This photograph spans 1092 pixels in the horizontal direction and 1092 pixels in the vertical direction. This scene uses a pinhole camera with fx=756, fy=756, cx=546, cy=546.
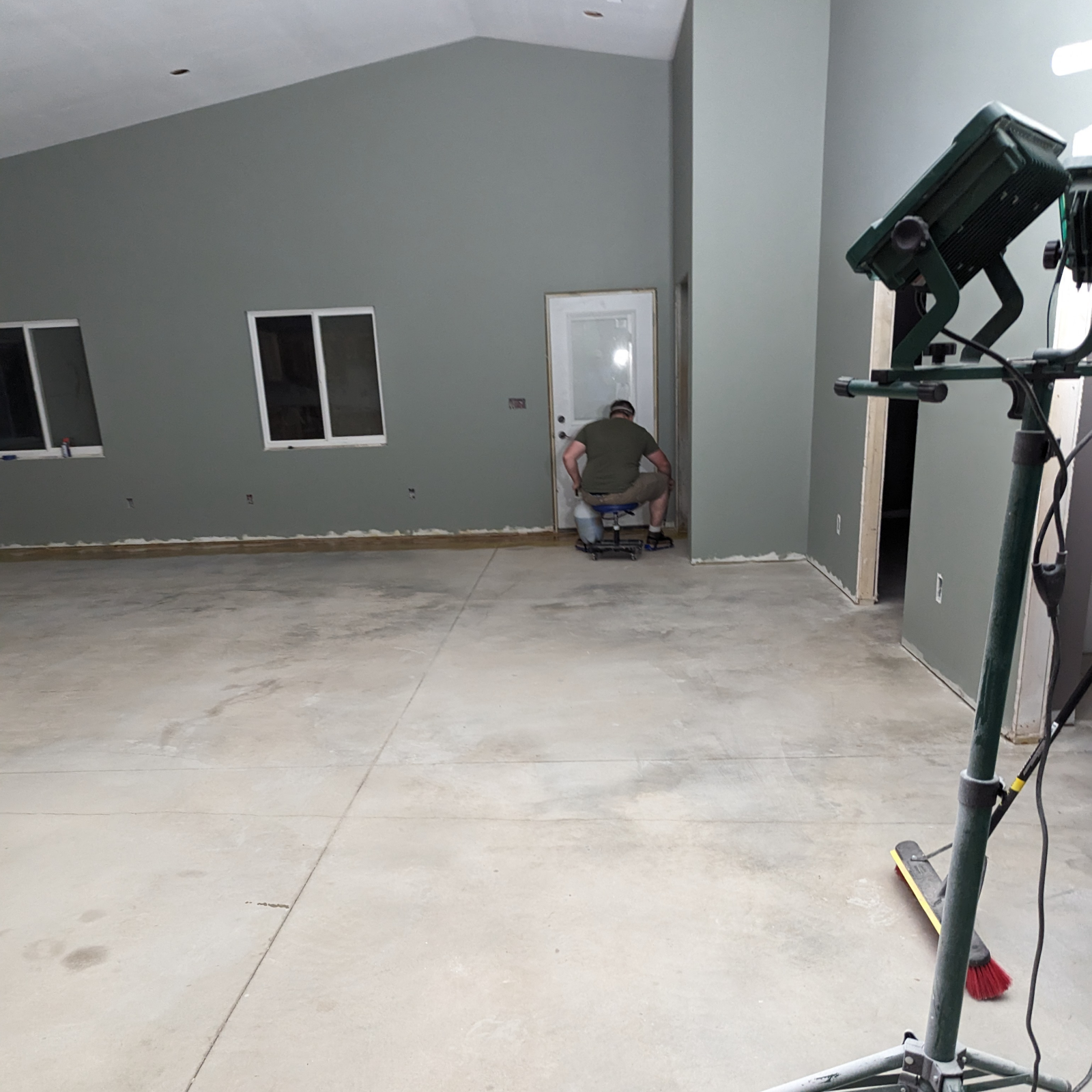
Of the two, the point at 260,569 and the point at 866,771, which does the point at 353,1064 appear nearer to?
the point at 866,771

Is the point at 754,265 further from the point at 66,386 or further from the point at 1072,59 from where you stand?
the point at 66,386

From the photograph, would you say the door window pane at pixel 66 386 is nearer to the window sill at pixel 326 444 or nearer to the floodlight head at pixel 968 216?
→ the window sill at pixel 326 444

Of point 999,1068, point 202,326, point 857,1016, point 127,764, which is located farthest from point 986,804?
point 202,326

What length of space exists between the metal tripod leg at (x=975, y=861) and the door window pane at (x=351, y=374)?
583 centimetres

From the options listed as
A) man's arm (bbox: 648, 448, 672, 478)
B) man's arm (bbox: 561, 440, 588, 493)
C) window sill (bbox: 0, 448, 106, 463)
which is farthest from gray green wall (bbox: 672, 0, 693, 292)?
window sill (bbox: 0, 448, 106, 463)

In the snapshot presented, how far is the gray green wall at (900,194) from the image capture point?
2465mm

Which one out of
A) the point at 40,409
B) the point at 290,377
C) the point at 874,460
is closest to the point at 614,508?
the point at 874,460

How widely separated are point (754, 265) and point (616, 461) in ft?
5.17

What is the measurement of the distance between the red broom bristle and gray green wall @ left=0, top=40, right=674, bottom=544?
5.04 m

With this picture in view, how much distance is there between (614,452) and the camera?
17.9 ft

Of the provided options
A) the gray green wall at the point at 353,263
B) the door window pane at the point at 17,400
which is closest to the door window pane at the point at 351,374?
the gray green wall at the point at 353,263

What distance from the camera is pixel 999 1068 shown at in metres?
1.29

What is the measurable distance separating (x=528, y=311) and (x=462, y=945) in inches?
204

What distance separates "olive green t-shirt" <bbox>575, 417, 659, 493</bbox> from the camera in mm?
5469
